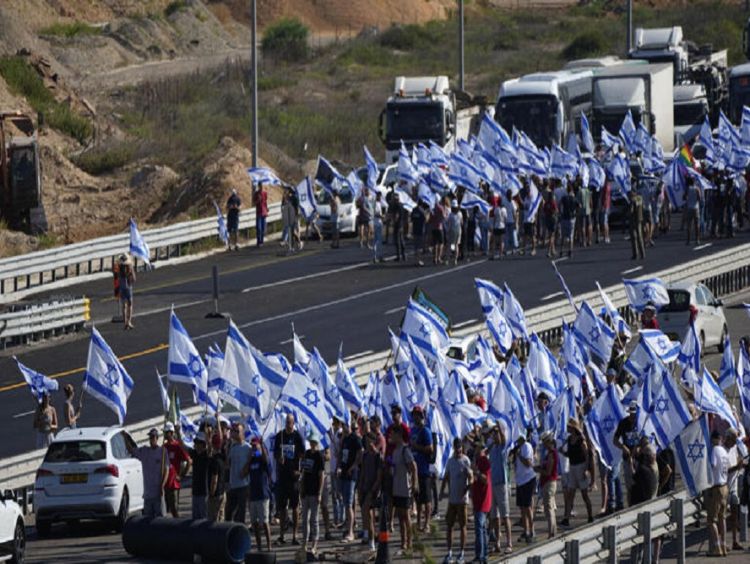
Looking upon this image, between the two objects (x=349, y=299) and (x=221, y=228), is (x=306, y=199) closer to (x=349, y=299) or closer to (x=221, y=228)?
(x=221, y=228)

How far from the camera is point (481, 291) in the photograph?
101ft

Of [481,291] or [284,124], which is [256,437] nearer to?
[481,291]

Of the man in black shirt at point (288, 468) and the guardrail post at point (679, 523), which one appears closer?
the guardrail post at point (679, 523)

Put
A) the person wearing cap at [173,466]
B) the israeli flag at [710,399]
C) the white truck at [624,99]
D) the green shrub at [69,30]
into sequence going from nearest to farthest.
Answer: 1. the israeli flag at [710,399]
2. the person wearing cap at [173,466]
3. the white truck at [624,99]
4. the green shrub at [69,30]

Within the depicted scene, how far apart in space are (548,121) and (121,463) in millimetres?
34963

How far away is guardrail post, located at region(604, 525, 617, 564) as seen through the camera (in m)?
21.1

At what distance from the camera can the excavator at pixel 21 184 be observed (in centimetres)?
5450

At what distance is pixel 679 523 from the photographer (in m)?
22.3

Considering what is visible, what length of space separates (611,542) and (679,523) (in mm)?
1489

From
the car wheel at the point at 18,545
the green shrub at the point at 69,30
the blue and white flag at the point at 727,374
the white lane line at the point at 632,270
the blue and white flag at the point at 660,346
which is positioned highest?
the green shrub at the point at 69,30

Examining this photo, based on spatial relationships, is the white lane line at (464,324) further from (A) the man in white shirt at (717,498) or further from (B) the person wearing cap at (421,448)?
→ (A) the man in white shirt at (717,498)

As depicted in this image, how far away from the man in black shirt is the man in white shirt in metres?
4.49

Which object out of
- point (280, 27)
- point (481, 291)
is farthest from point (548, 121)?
point (280, 27)

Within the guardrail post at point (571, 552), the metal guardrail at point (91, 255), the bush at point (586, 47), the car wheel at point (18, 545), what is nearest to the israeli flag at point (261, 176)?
the metal guardrail at point (91, 255)
